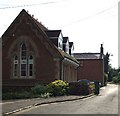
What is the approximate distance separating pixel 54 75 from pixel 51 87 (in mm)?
4858

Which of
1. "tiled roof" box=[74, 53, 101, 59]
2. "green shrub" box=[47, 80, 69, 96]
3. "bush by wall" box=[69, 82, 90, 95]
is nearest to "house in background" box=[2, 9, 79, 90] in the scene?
"bush by wall" box=[69, 82, 90, 95]

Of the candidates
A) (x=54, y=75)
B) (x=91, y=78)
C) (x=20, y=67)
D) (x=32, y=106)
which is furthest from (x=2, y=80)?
(x=91, y=78)

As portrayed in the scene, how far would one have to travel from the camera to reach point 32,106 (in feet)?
67.2

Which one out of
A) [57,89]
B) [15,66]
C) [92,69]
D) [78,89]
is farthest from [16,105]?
[92,69]

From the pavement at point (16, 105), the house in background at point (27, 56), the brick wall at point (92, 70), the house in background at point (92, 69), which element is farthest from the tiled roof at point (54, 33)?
the brick wall at point (92, 70)

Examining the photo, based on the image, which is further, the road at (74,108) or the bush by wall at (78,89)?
the bush by wall at (78,89)

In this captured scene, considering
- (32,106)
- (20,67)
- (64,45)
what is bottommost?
(32,106)

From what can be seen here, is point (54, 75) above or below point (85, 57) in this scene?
below

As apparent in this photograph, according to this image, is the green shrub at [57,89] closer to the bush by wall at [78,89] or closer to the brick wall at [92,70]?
the bush by wall at [78,89]

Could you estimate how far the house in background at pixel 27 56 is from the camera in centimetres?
3675

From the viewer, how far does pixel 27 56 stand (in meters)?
37.7

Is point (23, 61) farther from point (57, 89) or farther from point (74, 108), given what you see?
point (74, 108)

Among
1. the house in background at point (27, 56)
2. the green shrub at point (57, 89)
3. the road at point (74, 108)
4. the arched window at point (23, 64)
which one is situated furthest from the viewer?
the arched window at point (23, 64)

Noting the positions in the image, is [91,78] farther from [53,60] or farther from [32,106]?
[32,106]
